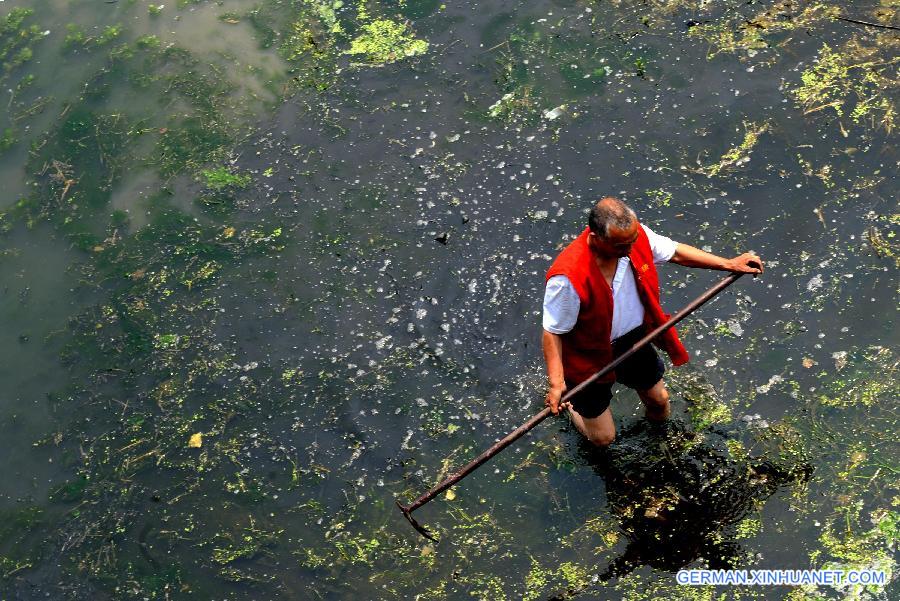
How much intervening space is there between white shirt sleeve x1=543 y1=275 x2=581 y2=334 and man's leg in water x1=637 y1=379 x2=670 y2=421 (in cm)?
85

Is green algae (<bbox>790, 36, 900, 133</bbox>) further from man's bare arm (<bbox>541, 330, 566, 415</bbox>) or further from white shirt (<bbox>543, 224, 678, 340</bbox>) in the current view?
man's bare arm (<bbox>541, 330, 566, 415</bbox>)

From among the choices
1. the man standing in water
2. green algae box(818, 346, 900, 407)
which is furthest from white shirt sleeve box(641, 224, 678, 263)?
green algae box(818, 346, 900, 407)

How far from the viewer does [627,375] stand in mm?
4086

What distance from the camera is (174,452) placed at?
16.1ft

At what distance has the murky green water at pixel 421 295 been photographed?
14.2 ft

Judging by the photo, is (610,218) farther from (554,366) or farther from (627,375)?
(627,375)

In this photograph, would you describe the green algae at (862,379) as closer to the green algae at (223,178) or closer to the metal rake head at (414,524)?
the metal rake head at (414,524)

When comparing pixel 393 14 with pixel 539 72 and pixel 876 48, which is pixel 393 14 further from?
pixel 876 48

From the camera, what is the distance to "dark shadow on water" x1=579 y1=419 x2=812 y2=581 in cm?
415

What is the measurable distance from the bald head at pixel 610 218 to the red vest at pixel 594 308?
99 millimetres

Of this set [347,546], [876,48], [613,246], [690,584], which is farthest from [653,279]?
[876,48]

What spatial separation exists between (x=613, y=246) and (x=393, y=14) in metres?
4.14

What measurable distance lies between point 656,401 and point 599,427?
314 millimetres

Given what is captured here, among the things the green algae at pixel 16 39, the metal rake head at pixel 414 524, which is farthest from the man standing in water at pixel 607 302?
the green algae at pixel 16 39
